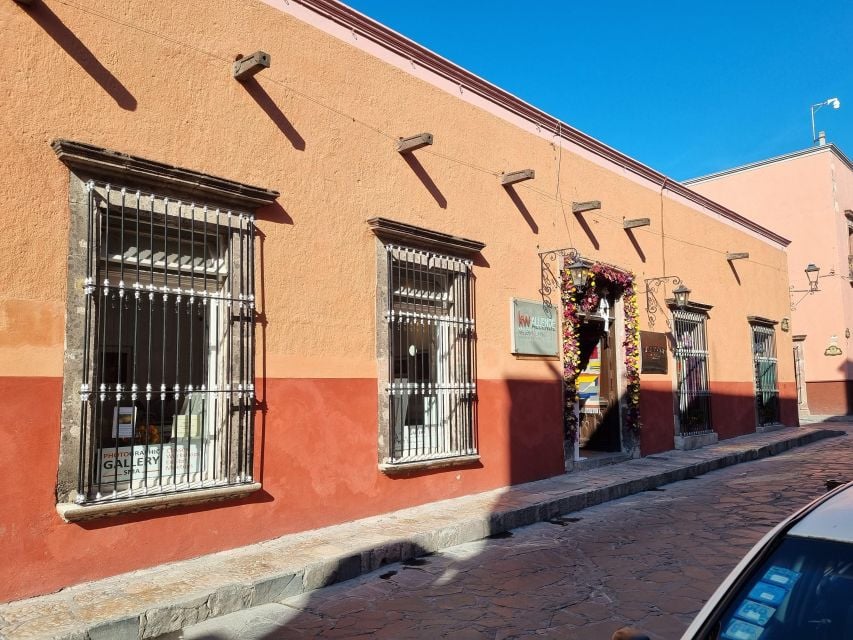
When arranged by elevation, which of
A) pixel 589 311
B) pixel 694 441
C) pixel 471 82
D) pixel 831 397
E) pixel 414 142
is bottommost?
pixel 694 441

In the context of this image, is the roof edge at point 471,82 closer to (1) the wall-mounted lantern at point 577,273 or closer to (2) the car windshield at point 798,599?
(1) the wall-mounted lantern at point 577,273

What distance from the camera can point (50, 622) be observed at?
401 cm

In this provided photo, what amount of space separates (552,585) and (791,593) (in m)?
3.21

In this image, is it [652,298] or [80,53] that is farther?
[652,298]

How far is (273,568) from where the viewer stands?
4.98m

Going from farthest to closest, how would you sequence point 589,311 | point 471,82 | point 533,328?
point 589,311, point 533,328, point 471,82

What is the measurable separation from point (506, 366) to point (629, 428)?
133 inches

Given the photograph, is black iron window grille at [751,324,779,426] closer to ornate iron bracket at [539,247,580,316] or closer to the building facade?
the building facade

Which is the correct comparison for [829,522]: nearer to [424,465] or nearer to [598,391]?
[424,465]

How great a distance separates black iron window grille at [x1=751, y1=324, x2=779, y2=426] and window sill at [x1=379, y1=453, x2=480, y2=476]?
985 centimetres

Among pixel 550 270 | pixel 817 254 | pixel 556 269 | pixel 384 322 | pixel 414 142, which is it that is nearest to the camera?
pixel 384 322

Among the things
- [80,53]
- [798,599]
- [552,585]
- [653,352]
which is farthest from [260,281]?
[653,352]

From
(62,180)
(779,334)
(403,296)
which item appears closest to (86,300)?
(62,180)

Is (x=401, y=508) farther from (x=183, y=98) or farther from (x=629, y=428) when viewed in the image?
(x=629, y=428)
